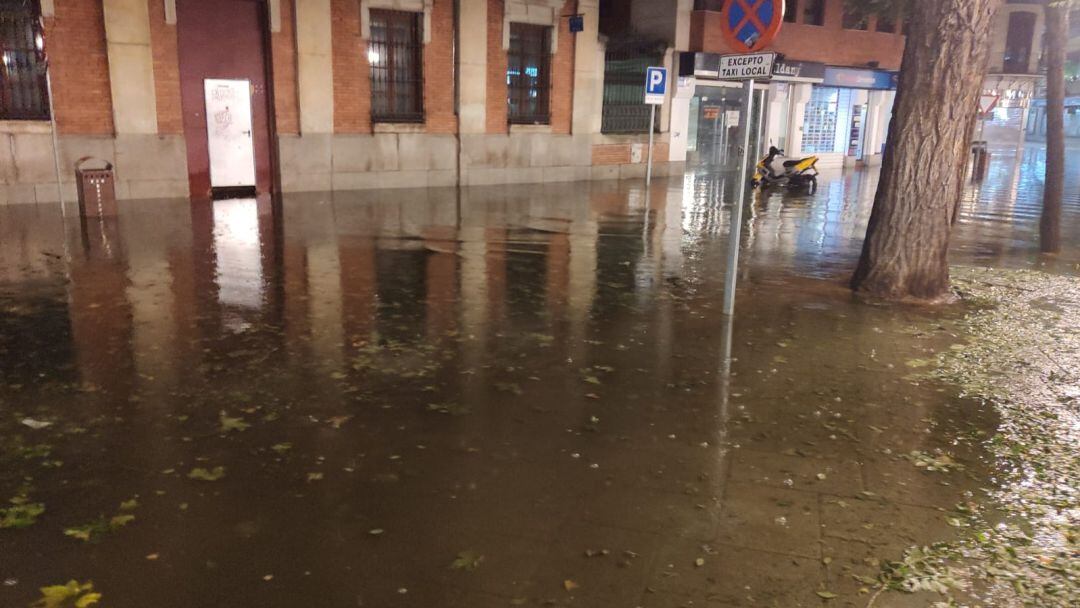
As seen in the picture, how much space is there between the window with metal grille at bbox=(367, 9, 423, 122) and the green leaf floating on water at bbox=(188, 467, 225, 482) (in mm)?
14810

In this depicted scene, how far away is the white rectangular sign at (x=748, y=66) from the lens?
6902 mm

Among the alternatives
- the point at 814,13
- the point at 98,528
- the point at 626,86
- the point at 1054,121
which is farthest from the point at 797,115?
the point at 98,528

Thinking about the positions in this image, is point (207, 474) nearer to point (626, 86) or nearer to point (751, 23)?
point (751, 23)

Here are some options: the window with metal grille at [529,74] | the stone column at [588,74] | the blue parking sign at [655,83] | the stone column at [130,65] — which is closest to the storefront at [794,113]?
the stone column at [588,74]

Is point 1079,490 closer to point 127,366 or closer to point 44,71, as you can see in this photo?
point 127,366

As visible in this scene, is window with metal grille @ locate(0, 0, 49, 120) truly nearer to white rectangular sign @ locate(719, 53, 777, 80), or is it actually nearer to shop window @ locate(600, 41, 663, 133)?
white rectangular sign @ locate(719, 53, 777, 80)

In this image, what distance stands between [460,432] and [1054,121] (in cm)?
→ 1079

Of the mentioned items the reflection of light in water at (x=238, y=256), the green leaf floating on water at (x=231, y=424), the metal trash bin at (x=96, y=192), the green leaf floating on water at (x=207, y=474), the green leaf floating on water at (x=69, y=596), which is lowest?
the green leaf floating on water at (x=69, y=596)

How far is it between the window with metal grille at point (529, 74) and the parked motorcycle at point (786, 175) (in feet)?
Result: 18.9

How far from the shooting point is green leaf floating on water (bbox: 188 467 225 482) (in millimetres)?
4324

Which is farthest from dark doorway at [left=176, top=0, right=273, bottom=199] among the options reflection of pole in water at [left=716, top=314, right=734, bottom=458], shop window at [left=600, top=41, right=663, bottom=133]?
reflection of pole in water at [left=716, top=314, right=734, bottom=458]

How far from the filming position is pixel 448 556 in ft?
12.0

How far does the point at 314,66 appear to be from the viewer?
1708 cm

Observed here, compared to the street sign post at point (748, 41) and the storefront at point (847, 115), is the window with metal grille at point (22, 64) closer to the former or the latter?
the street sign post at point (748, 41)
